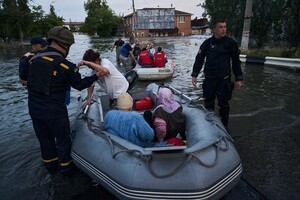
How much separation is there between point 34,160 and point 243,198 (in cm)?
321

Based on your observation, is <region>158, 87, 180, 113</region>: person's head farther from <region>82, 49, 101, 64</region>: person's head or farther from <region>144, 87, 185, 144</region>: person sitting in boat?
<region>82, 49, 101, 64</region>: person's head

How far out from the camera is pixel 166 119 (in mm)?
3496

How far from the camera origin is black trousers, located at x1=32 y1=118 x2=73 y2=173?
3.30 meters

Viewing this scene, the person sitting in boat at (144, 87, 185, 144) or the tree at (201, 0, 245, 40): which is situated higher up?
the tree at (201, 0, 245, 40)

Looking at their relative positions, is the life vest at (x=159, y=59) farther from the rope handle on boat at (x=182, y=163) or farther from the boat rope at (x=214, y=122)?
the rope handle on boat at (x=182, y=163)

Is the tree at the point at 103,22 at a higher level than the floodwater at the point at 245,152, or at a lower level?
higher

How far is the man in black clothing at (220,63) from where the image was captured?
4.30 m

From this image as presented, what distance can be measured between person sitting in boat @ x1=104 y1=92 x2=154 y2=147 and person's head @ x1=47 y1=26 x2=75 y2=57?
1.00m

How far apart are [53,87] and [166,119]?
4.85ft

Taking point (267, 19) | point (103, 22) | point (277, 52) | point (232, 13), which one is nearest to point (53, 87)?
point (277, 52)

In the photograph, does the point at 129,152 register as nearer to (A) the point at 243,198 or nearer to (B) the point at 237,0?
(A) the point at 243,198

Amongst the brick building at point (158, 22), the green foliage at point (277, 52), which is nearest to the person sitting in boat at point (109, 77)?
the green foliage at point (277, 52)

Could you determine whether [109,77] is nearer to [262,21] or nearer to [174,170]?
[174,170]

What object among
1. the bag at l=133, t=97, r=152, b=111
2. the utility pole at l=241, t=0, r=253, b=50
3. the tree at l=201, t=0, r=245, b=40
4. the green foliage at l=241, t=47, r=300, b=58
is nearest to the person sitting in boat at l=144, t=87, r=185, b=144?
the bag at l=133, t=97, r=152, b=111
